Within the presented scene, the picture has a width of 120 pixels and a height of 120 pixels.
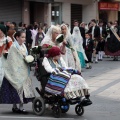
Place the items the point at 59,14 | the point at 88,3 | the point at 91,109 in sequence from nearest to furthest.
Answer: the point at 91,109 → the point at 59,14 → the point at 88,3

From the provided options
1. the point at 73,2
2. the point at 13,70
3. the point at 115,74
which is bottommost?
the point at 115,74

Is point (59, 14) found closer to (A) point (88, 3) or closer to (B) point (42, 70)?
(A) point (88, 3)

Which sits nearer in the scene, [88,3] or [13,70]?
[13,70]

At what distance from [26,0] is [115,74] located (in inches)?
507

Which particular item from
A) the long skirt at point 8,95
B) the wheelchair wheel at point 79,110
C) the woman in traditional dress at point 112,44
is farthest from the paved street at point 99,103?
the woman in traditional dress at point 112,44

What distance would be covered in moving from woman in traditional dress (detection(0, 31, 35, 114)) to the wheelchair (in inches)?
10.4

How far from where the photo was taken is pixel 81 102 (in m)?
8.45

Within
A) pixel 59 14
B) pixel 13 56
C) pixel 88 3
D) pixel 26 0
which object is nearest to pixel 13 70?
pixel 13 56

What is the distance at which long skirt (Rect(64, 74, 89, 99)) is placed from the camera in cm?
823

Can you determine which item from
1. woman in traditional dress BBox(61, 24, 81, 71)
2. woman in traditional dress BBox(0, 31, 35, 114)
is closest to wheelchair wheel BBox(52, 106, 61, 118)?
woman in traditional dress BBox(0, 31, 35, 114)

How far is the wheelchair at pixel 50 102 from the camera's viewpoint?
8.44m

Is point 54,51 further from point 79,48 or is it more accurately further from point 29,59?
point 79,48

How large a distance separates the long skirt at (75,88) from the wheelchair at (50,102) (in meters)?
0.13

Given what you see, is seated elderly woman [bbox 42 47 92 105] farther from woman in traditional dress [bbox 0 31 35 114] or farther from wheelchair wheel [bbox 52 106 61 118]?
woman in traditional dress [bbox 0 31 35 114]
